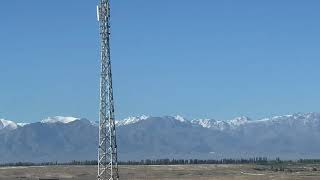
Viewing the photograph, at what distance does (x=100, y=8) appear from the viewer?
80.8 metres

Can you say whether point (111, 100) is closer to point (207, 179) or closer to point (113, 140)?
point (113, 140)

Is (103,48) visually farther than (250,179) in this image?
No

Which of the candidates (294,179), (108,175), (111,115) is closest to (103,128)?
(111,115)

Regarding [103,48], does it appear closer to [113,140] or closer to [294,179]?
[113,140]

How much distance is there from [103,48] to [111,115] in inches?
275

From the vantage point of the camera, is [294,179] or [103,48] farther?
[294,179]

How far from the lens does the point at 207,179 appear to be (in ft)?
639

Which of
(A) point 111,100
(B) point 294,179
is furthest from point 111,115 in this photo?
(B) point 294,179

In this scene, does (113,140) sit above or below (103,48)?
below

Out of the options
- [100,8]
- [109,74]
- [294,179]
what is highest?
[100,8]

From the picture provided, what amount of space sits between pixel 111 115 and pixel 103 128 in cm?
157

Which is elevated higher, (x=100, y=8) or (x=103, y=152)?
(x=100, y=8)

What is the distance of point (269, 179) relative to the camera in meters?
190

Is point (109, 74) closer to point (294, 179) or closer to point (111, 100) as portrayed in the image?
point (111, 100)
